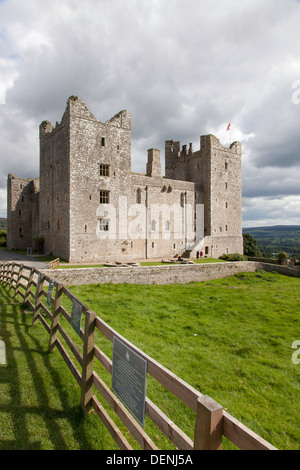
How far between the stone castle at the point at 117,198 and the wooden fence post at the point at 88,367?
21.1 m

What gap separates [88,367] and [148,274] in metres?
16.5

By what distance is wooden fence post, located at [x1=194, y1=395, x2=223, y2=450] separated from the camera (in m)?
2.10

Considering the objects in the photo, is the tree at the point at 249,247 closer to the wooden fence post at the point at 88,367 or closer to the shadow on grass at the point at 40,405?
Result: the shadow on grass at the point at 40,405

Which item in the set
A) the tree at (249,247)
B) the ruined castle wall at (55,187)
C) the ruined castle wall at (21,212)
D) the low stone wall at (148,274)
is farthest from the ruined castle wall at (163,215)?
the tree at (249,247)

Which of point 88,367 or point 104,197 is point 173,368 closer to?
point 88,367

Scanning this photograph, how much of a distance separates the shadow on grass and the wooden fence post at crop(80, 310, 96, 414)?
0.17 meters

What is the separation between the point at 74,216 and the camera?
82.2ft

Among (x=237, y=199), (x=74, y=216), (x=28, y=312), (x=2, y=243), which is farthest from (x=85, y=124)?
(x=2, y=243)

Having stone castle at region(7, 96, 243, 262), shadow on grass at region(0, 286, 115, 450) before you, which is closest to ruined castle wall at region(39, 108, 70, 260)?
stone castle at region(7, 96, 243, 262)

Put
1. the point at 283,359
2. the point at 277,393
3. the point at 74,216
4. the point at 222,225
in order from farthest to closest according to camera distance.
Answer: the point at 222,225
the point at 74,216
the point at 283,359
the point at 277,393

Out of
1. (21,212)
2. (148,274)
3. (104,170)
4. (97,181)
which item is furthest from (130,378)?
(21,212)

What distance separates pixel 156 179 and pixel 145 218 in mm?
4795
